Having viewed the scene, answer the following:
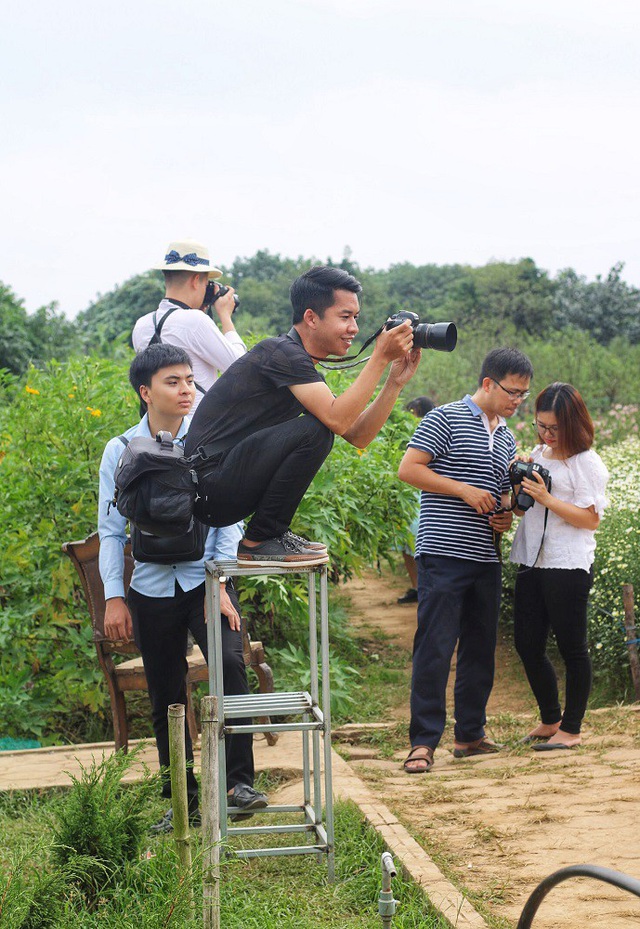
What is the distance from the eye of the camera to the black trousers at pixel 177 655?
3832 millimetres

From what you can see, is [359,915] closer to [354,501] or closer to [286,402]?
[286,402]

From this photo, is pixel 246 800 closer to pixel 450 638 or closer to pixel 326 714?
pixel 326 714

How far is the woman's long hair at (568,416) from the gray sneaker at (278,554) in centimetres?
196

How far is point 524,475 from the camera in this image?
4.88 m

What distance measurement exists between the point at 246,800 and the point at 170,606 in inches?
28.8

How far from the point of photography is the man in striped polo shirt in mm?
4902

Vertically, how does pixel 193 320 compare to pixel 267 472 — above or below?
above

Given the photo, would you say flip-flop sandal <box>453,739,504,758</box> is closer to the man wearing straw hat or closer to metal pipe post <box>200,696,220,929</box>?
the man wearing straw hat

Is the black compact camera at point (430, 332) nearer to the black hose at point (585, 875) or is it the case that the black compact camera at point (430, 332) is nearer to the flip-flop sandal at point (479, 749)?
the black hose at point (585, 875)

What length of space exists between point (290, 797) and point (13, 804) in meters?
1.24

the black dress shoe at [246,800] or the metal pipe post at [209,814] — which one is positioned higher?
the metal pipe post at [209,814]

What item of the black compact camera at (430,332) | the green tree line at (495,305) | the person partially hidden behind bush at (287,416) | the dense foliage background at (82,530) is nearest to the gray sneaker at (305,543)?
the person partially hidden behind bush at (287,416)

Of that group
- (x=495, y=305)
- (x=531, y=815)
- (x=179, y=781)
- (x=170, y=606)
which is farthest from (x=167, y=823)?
(x=495, y=305)

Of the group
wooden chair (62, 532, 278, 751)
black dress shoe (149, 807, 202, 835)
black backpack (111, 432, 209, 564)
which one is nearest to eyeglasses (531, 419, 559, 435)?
wooden chair (62, 532, 278, 751)
